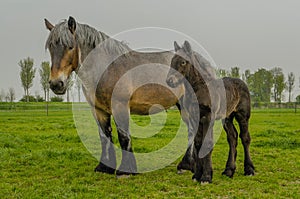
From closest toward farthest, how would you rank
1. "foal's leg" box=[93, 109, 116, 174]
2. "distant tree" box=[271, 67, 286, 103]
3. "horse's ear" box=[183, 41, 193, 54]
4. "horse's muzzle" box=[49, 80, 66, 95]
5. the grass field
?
1. the grass field
2. "horse's muzzle" box=[49, 80, 66, 95]
3. "horse's ear" box=[183, 41, 193, 54]
4. "foal's leg" box=[93, 109, 116, 174]
5. "distant tree" box=[271, 67, 286, 103]

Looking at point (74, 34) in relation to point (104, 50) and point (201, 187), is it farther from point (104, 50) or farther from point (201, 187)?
point (201, 187)

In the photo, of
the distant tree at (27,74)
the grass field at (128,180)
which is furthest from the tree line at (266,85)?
the grass field at (128,180)

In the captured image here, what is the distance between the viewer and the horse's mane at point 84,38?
190 inches

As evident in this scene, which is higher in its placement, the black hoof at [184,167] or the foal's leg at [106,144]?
the foal's leg at [106,144]

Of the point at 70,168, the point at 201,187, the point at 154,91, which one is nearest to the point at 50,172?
the point at 70,168

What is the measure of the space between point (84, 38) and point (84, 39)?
0.02 meters

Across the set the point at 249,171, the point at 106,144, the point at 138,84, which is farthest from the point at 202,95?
the point at 106,144

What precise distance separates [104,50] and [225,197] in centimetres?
331

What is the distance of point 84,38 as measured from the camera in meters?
5.30

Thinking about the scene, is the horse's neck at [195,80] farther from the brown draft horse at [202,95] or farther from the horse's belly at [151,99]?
the horse's belly at [151,99]

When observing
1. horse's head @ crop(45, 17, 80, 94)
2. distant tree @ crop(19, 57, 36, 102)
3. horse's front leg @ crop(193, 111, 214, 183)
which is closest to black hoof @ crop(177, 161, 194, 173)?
horse's front leg @ crop(193, 111, 214, 183)

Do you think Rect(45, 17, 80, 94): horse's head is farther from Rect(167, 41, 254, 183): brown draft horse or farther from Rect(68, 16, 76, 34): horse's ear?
Rect(167, 41, 254, 183): brown draft horse

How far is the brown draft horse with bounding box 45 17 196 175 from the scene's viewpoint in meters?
4.85

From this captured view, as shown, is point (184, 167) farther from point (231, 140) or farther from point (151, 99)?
point (151, 99)
